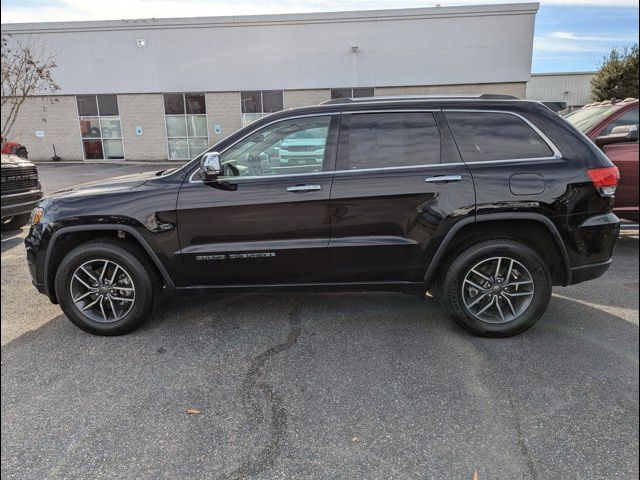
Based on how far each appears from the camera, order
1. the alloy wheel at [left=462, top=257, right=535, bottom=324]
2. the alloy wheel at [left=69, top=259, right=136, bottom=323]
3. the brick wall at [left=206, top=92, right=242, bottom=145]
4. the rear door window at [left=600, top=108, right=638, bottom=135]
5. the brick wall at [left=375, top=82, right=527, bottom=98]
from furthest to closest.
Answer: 1. the brick wall at [left=206, top=92, right=242, bottom=145]
2. the brick wall at [left=375, top=82, right=527, bottom=98]
3. the rear door window at [left=600, top=108, right=638, bottom=135]
4. the alloy wheel at [left=69, top=259, right=136, bottom=323]
5. the alloy wheel at [left=462, top=257, right=535, bottom=324]

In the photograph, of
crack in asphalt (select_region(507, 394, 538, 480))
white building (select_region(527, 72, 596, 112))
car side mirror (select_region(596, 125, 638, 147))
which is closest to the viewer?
crack in asphalt (select_region(507, 394, 538, 480))

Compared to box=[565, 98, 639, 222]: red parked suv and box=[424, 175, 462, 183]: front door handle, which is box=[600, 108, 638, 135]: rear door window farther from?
box=[424, 175, 462, 183]: front door handle

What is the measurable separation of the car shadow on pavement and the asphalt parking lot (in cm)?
1

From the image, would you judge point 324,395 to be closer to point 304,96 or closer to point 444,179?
point 444,179

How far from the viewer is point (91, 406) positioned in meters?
2.90

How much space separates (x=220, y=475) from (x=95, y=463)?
0.68 metres

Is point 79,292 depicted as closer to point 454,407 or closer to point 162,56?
point 454,407

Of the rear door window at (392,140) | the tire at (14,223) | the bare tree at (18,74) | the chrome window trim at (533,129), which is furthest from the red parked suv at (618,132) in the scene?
the bare tree at (18,74)

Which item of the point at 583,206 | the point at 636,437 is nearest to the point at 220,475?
the point at 636,437

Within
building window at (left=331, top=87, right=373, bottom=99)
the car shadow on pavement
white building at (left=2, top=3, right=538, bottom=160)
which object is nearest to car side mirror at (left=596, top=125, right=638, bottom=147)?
the car shadow on pavement

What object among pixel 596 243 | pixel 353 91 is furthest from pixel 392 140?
pixel 353 91

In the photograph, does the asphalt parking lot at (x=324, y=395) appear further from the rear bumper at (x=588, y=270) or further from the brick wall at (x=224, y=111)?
the brick wall at (x=224, y=111)

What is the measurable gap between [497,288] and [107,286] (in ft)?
10.4

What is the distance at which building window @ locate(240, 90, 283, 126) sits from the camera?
859 inches
